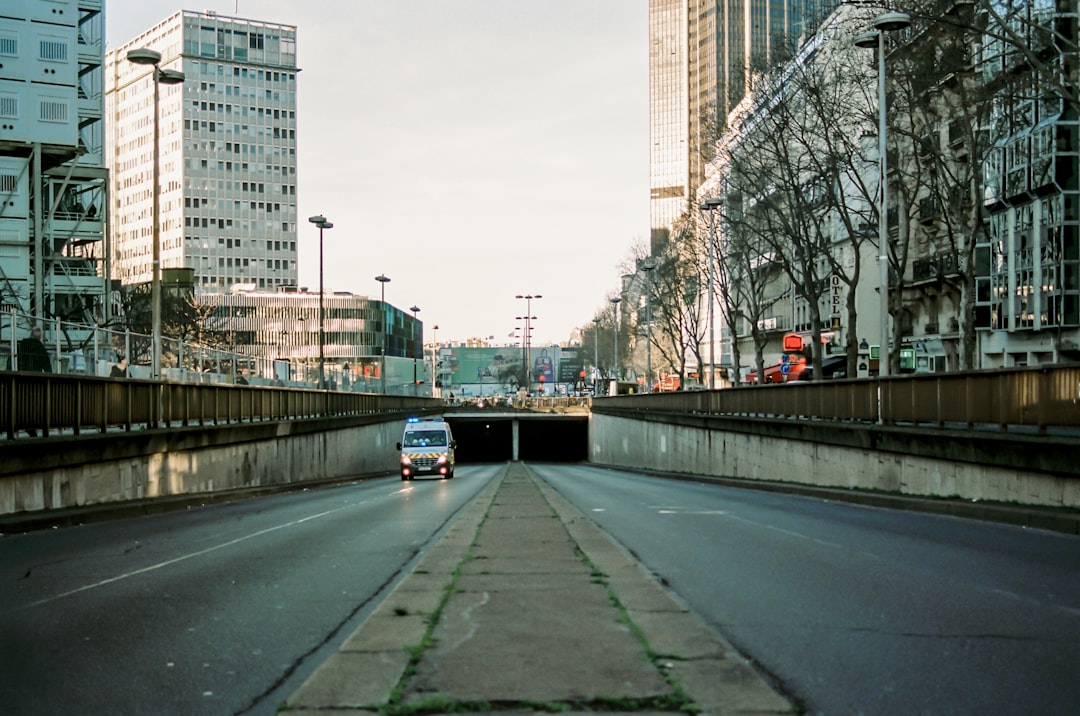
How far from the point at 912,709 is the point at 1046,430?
13.5m

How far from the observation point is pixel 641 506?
75.1 ft

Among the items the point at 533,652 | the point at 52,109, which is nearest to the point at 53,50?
the point at 52,109

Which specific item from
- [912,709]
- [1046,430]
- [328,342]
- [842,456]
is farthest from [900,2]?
[328,342]

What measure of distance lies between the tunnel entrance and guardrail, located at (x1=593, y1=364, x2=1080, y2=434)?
7960 cm

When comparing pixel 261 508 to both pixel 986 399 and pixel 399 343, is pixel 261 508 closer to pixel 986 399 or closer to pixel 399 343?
pixel 986 399

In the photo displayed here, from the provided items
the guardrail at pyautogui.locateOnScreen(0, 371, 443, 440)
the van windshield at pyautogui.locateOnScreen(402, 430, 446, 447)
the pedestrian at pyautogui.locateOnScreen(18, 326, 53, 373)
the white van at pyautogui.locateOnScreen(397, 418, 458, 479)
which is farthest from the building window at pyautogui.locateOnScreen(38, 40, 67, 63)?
the pedestrian at pyautogui.locateOnScreen(18, 326, 53, 373)

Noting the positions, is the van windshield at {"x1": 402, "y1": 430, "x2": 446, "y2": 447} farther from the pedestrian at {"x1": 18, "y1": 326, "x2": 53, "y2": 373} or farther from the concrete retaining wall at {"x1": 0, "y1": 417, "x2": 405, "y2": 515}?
the pedestrian at {"x1": 18, "y1": 326, "x2": 53, "y2": 373}

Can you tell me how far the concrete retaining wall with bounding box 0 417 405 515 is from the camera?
1786 centimetres

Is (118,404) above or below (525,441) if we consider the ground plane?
above

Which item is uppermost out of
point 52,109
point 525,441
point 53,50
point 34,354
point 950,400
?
point 53,50

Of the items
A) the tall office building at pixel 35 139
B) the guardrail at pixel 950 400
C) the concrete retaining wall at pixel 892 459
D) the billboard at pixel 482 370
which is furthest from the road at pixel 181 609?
the billboard at pixel 482 370

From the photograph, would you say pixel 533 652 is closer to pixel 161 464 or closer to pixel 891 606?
pixel 891 606

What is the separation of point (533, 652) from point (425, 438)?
41279 mm

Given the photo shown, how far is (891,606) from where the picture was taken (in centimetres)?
879
